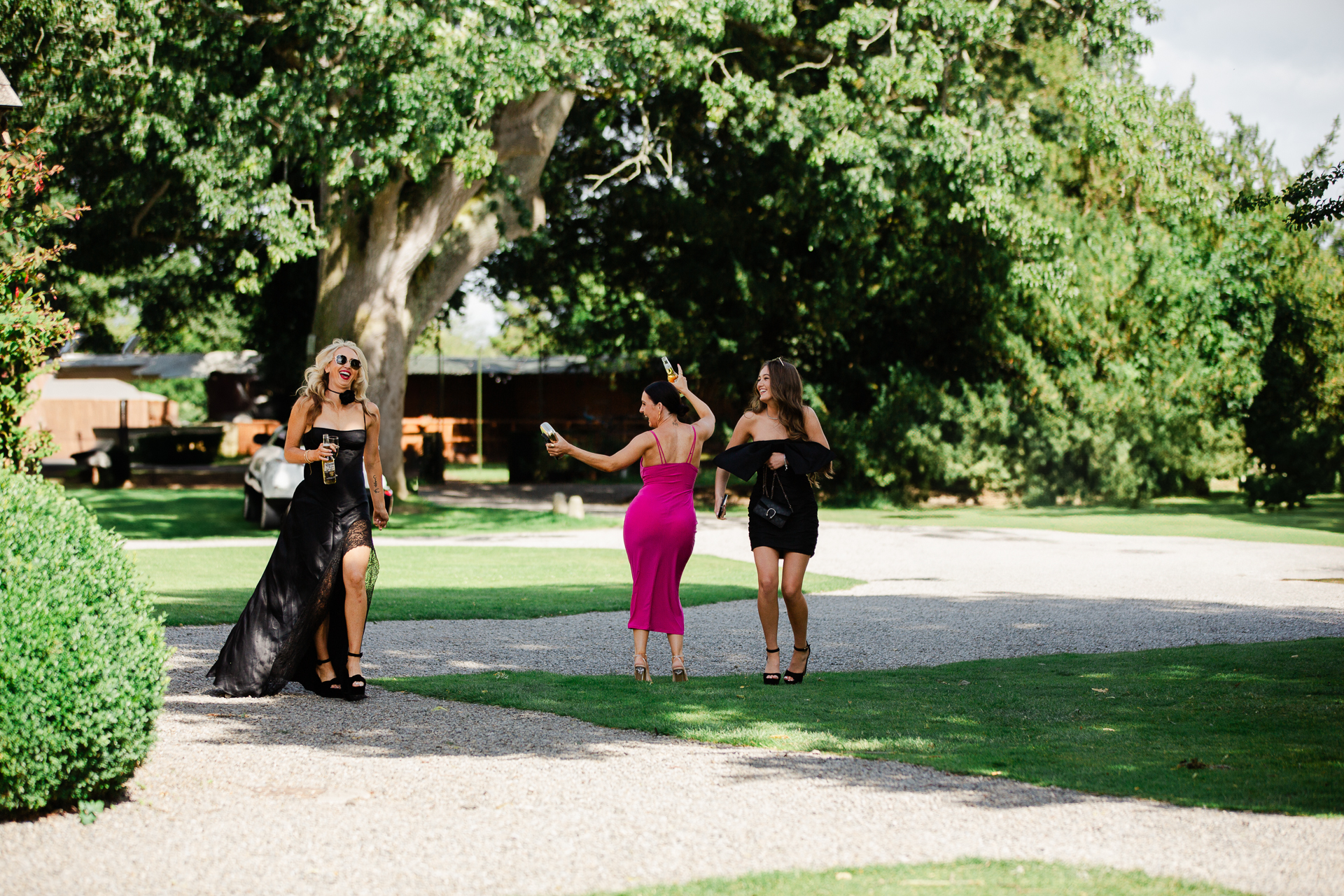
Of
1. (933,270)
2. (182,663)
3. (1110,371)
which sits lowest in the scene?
(182,663)

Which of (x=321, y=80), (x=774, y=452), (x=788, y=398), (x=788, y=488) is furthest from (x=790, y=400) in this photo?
(x=321, y=80)

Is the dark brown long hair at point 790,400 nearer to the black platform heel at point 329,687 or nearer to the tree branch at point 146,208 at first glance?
the black platform heel at point 329,687

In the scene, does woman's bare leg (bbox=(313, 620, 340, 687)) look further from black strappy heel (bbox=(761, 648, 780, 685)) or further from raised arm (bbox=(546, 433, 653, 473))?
black strappy heel (bbox=(761, 648, 780, 685))

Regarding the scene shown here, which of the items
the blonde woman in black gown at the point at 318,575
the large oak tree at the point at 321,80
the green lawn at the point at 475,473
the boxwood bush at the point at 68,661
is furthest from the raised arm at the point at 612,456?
the green lawn at the point at 475,473

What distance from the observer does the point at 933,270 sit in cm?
2544

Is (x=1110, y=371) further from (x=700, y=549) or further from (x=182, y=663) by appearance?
(x=182, y=663)

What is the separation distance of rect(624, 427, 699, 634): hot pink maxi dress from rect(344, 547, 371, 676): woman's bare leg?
5.30 feet

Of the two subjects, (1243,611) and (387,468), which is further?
(387,468)

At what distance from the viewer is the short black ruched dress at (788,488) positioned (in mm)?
7590

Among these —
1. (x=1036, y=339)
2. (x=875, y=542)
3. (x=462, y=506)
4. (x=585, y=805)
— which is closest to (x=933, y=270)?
(x=1036, y=339)

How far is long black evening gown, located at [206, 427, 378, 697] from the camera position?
6.89 meters

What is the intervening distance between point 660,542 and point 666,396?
898 mm

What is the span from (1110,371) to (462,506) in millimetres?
13143

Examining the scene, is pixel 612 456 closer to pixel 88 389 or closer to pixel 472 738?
pixel 472 738
